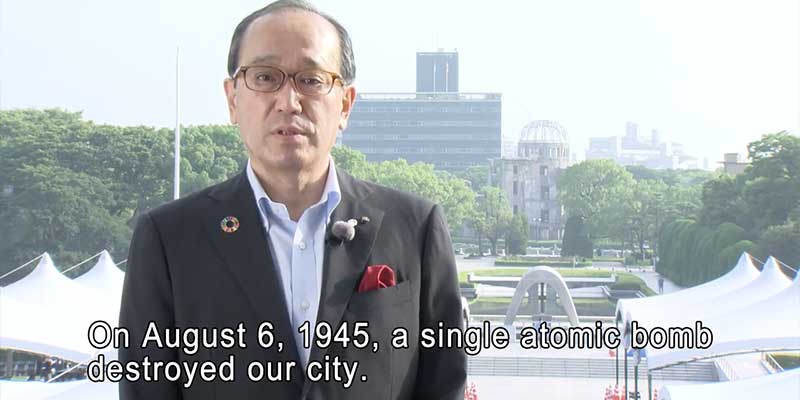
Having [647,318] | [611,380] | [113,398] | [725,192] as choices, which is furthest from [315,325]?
[725,192]

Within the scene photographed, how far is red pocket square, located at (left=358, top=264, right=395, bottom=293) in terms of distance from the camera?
2182 mm

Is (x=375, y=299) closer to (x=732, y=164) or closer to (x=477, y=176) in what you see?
(x=732, y=164)

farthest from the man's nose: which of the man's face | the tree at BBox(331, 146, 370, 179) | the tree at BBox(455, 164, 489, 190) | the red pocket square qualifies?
the tree at BBox(455, 164, 489, 190)

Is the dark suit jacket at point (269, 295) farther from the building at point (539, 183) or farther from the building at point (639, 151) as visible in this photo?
the building at point (639, 151)

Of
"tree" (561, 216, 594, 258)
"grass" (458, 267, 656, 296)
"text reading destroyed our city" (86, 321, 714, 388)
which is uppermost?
"text reading destroyed our city" (86, 321, 714, 388)

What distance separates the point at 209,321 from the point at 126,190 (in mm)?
36897

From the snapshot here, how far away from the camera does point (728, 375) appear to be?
68.9 feet

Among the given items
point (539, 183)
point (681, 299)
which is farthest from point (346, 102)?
point (539, 183)

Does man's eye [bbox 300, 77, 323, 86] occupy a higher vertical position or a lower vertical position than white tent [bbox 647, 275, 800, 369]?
higher

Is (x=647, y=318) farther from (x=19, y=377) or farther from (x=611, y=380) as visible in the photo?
(x=19, y=377)

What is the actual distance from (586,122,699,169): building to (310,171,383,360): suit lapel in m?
143

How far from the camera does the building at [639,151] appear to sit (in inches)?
5812

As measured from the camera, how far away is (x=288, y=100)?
212 centimetres

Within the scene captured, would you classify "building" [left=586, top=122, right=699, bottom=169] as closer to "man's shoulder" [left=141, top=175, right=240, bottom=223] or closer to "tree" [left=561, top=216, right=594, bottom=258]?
"tree" [left=561, top=216, right=594, bottom=258]
